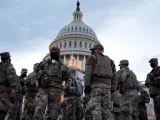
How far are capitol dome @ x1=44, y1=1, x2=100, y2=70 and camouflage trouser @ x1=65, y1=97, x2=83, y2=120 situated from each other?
215ft

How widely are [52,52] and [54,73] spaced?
0.65 metres

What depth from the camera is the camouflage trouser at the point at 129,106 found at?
31.3 feet

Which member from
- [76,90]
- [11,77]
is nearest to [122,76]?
[76,90]

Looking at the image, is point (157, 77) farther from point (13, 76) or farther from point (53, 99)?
point (13, 76)

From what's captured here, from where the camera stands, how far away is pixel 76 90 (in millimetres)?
10555

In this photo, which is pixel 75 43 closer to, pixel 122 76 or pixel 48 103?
pixel 122 76

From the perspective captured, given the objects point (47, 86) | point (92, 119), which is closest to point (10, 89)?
point (47, 86)

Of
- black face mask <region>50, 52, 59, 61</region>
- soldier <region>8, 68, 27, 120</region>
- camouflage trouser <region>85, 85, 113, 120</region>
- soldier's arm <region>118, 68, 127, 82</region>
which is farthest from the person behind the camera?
soldier <region>8, 68, 27, 120</region>

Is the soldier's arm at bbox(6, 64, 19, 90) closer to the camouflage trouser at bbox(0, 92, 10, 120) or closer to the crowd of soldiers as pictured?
the crowd of soldiers

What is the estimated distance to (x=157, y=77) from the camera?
30.3 feet

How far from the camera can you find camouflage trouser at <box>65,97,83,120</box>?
1036cm

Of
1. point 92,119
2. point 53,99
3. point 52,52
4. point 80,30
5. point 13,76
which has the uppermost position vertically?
point 80,30

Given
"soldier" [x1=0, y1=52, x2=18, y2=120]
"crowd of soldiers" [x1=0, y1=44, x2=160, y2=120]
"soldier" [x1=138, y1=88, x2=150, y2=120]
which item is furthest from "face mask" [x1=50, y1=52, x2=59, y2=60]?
"soldier" [x1=138, y1=88, x2=150, y2=120]

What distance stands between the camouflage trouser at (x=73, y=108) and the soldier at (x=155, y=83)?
272 cm
